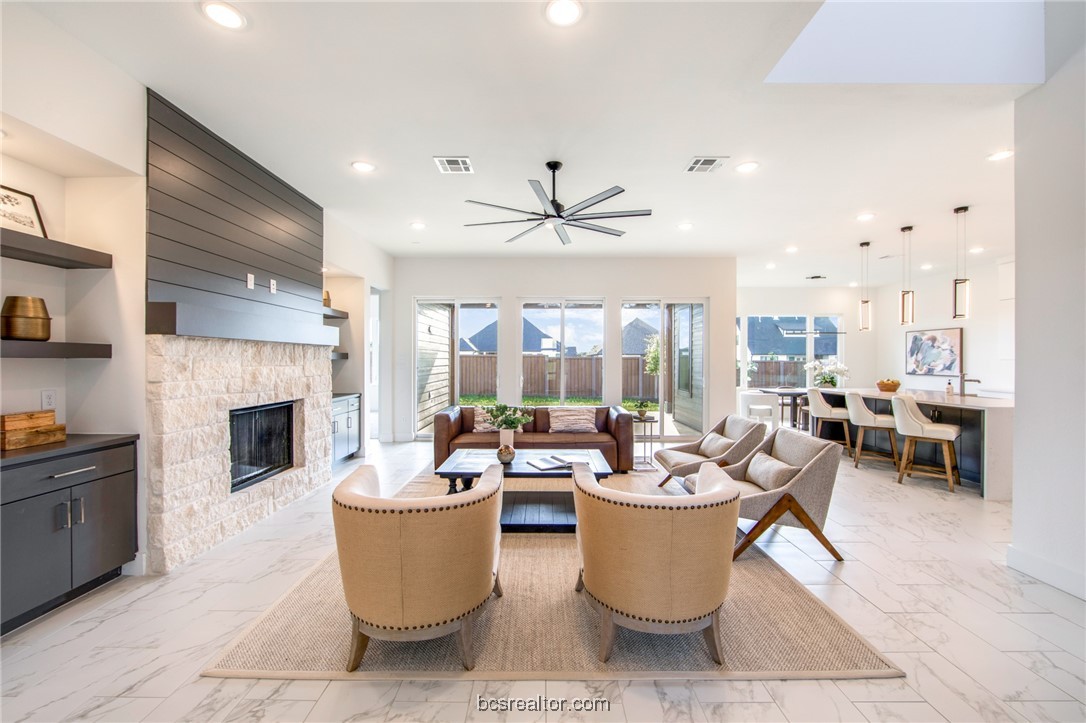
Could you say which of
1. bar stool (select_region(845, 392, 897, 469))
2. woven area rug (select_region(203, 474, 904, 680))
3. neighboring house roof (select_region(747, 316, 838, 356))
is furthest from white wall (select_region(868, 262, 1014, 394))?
woven area rug (select_region(203, 474, 904, 680))

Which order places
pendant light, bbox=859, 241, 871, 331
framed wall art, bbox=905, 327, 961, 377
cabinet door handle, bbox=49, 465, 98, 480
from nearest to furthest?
cabinet door handle, bbox=49, 465, 98, 480, pendant light, bbox=859, 241, 871, 331, framed wall art, bbox=905, 327, 961, 377

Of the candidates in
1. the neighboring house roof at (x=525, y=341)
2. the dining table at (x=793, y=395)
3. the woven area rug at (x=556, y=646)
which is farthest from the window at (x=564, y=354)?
the woven area rug at (x=556, y=646)

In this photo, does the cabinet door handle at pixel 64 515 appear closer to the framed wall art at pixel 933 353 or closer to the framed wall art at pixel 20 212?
the framed wall art at pixel 20 212

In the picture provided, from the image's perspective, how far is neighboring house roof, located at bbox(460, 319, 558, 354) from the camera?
734cm

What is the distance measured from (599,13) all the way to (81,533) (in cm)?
378

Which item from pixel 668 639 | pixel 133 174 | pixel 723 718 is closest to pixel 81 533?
pixel 133 174

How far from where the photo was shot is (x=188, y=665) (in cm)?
197

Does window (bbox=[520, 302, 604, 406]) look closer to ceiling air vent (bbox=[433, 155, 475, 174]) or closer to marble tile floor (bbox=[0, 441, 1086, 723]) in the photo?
ceiling air vent (bbox=[433, 155, 475, 174])

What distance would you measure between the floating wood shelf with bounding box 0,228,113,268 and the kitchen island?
7.06 metres

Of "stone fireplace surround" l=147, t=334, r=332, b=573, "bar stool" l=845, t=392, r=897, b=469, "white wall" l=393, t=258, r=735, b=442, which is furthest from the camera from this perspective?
"white wall" l=393, t=258, r=735, b=442

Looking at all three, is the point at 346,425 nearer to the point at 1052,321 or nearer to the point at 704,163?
the point at 704,163

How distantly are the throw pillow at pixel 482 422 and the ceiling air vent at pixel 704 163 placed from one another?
11.4 ft

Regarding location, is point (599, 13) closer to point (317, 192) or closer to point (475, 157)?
point (475, 157)

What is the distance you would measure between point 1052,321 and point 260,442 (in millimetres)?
5708
